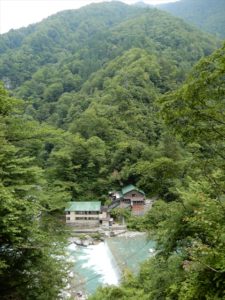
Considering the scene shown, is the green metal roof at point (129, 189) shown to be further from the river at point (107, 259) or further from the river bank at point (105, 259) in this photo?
the river at point (107, 259)

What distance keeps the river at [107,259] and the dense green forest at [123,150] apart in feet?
5.30

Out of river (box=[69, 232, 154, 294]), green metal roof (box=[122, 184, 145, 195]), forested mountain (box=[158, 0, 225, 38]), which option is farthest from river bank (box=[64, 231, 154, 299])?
forested mountain (box=[158, 0, 225, 38])

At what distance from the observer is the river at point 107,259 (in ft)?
61.1

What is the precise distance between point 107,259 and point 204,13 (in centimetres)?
15213

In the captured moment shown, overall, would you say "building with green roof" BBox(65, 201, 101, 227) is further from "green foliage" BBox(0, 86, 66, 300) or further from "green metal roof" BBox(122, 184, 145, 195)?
"green foliage" BBox(0, 86, 66, 300)

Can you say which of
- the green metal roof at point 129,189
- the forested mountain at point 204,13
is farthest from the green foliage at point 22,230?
the forested mountain at point 204,13

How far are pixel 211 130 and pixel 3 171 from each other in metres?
3.90

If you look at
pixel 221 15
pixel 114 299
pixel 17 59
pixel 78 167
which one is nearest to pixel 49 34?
pixel 17 59

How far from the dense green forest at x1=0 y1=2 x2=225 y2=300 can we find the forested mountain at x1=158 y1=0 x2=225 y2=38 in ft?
146

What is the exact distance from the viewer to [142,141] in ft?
117

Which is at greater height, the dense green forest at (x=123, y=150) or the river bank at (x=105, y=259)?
the dense green forest at (x=123, y=150)

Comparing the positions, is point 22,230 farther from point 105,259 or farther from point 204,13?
point 204,13

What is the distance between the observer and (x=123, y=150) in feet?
105

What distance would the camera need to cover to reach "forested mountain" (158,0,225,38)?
449ft
